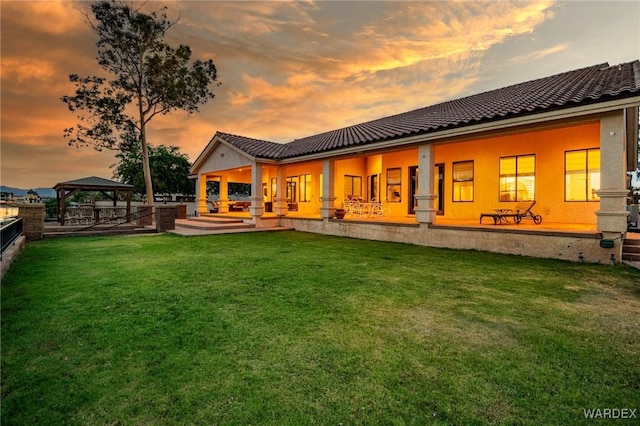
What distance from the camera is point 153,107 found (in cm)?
2055

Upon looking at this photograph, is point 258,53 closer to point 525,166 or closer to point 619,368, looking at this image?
point 525,166

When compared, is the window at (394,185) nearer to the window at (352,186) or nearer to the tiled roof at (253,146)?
the window at (352,186)

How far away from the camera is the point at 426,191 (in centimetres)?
1019

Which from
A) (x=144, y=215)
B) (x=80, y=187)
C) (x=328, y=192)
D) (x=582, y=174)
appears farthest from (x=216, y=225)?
(x=582, y=174)

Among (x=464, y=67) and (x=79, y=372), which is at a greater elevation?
(x=464, y=67)

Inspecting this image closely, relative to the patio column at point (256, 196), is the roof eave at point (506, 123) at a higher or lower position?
higher

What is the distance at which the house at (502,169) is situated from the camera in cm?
711

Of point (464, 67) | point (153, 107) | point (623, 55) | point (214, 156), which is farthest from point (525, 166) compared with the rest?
point (153, 107)

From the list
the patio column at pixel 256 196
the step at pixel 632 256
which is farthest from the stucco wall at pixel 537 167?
the patio column at pixel 256 196

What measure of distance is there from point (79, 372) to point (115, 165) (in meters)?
38.5

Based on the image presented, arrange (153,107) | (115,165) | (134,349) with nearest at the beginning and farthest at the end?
(134,349)
(153,107)
(115,165)

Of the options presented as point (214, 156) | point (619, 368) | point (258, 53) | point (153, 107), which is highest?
point (258, 53)

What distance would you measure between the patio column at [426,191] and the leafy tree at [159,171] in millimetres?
29363

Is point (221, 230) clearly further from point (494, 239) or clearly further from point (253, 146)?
point (494, 239)
